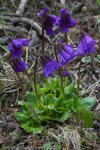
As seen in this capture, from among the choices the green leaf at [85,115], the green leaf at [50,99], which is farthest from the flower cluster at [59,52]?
the green leaf at [50,99]

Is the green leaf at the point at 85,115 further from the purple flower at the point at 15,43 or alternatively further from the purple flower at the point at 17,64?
the purple flower at the point at 15,43

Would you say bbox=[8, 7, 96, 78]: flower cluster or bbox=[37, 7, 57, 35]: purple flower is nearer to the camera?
bbox=[8, 7, 96, 78]: flower cluster

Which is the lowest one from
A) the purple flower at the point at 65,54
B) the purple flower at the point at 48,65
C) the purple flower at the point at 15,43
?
the purple flower at the point at 48,65

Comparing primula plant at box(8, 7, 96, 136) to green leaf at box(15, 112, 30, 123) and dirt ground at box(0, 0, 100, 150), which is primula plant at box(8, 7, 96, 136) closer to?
green leaf at box(15, 112, 30, 123)

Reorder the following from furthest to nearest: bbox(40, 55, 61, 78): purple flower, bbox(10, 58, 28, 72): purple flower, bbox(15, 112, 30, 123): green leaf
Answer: bbox(15, 112, 30, 123): green leaf
bbox(10, 58, 28, 72): purple flower
bbox(40, 55, 61, 78): purple flower

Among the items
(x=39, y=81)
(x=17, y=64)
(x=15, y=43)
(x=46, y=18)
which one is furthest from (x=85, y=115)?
(x=39, y=81)

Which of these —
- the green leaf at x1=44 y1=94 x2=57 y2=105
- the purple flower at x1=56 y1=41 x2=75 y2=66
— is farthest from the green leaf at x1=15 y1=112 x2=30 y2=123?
the purple flower at x1=56 y1=41 x2=75 y2=66

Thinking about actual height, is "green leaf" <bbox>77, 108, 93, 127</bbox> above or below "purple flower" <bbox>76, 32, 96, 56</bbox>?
below

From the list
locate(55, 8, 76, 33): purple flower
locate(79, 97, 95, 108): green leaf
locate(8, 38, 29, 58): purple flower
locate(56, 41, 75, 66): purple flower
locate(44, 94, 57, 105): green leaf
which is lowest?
locate(79, 97, 95, 108): green leaf

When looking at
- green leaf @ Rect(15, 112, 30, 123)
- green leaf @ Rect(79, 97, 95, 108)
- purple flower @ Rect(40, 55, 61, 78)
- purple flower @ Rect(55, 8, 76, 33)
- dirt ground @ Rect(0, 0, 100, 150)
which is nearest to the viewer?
purple flower @ Rect(40, 55, 61, 78)
